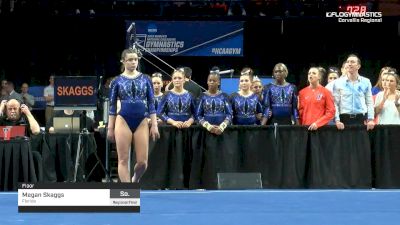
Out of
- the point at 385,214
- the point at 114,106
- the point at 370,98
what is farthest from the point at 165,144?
the point at 385,214

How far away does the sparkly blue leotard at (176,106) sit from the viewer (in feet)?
32.8

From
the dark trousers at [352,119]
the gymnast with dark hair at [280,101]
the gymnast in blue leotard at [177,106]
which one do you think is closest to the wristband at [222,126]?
the gymnast in blue leotard at [177,106]

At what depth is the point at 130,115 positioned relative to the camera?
8500 millimetres

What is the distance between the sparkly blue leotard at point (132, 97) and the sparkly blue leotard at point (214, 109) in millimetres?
1479

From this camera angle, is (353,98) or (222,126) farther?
(353,98)

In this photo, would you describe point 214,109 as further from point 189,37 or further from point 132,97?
point 189,37

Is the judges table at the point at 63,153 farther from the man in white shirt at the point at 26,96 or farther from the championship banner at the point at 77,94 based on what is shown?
the man in white shirt at the point at 26,96

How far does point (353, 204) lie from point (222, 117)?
2.52 metres

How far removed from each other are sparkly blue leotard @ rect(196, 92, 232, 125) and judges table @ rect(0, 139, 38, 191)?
2049 mm

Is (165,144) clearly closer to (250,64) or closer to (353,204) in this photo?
(353,204)

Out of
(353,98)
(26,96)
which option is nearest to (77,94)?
(353,98)

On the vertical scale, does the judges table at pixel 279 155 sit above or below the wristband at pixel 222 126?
below

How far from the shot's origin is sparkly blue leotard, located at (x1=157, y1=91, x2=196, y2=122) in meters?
10.0

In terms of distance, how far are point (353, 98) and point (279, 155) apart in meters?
1.11
